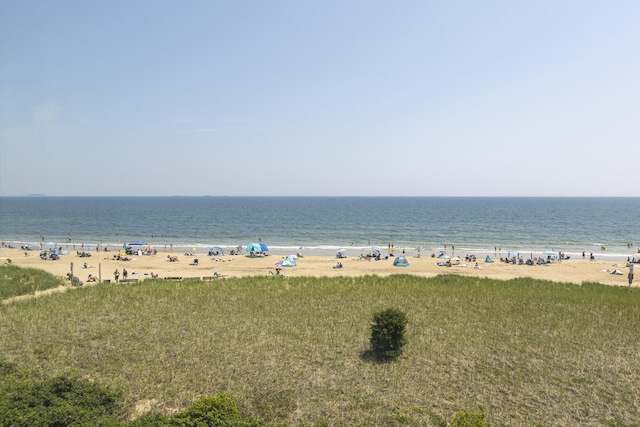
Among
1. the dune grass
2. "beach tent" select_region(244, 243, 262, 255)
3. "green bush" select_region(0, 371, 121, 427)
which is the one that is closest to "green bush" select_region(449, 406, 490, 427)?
the dune grass

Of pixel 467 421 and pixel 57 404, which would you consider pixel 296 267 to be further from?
pixel 467 421

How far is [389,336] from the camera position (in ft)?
47.3

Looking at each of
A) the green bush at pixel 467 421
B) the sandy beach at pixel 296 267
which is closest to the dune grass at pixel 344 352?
the green bush at pixel 467 421

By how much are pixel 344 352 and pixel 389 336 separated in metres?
1.87

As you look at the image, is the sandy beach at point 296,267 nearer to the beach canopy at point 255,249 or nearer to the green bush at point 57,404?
the beach canopy at point 255,249

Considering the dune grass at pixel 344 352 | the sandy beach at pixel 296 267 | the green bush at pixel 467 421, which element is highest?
the green bush at pixel 467 421

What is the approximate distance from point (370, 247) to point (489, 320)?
46.6 m

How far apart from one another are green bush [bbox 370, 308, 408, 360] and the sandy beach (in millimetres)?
22082

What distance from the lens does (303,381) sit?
12.7 meters

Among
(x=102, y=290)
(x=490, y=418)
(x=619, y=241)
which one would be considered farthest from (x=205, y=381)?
(x=619, y=241)

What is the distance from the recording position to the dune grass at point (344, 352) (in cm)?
1153

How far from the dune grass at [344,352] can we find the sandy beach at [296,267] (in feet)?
55.1

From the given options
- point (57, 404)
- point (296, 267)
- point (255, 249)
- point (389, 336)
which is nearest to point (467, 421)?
point (389, 336)

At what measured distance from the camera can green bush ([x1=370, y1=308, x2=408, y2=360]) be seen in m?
14.5
